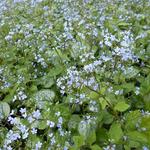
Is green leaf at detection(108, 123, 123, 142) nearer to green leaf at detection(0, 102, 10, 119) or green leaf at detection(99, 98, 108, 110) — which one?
green leaf at detection(99, 98, 108, 110)

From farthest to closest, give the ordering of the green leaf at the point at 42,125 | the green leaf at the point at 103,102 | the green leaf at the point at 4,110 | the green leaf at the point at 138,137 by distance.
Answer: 1. the green leaf at the point at 4,110
2. the green leaf at the point at 42,125
3. the green leaf at the point at 103,102
4. the green leaf at the point at 138,137

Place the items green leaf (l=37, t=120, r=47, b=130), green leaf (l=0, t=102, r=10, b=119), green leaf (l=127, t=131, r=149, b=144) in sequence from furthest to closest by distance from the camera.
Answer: green leaf (l=0, t=102, r=10, b=119) < green leaf (l=37, t=120, r=47, b=130) < green leaf (l=127, t=131, r=149, b=144)

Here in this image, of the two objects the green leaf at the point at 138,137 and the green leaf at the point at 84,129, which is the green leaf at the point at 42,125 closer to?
the green leaf at the point at 84,129

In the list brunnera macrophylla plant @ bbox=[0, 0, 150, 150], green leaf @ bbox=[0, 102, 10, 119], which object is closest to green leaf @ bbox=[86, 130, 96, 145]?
brunnera macrophylla plant @ bbox=[0, 0, 150, 150]

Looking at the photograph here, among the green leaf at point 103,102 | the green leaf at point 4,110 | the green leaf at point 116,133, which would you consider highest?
the green leaf at point 103,102

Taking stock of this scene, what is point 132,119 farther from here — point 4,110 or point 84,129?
point 4,110

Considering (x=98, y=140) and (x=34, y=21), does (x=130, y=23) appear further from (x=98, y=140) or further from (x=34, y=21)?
(x=98, y=140)

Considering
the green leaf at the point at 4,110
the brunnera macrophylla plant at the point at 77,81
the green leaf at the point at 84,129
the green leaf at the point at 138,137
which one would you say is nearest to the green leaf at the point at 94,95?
the brunnera macrophylla plant at the point at 77,81

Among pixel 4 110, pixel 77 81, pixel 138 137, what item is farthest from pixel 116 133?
pixel 4 110
